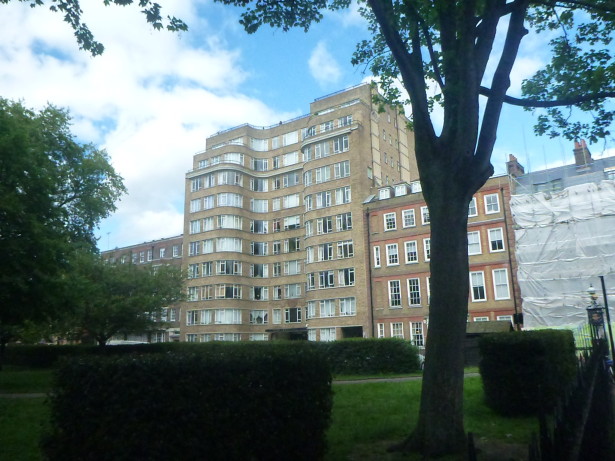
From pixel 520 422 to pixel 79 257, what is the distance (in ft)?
98.3

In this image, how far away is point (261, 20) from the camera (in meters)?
10.0

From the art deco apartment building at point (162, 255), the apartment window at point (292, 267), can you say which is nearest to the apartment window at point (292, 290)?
the apartment window at point (292, 267)

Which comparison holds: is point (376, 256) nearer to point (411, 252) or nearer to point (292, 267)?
point (411, 252)

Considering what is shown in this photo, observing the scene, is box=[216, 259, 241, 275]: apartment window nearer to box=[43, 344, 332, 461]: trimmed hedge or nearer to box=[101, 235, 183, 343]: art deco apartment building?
box=[101, 235, 183, 343]: art deco apartment building

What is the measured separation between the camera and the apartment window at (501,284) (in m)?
38.3

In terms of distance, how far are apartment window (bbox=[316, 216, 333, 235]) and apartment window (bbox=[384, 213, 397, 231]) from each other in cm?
628

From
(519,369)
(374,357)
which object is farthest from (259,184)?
(519,369)

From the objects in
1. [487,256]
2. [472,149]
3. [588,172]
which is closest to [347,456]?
[472,149]

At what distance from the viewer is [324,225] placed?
168 ft

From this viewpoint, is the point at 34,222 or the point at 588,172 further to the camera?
the point at 588,172

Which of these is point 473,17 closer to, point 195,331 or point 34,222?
point 34,222

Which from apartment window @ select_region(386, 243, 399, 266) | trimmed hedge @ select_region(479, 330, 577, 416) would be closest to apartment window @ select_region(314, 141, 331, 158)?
apartment window @ select_region(386, 243, 399, 266)

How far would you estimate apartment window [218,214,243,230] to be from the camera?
193ft

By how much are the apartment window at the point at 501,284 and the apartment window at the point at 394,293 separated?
27.6ft
